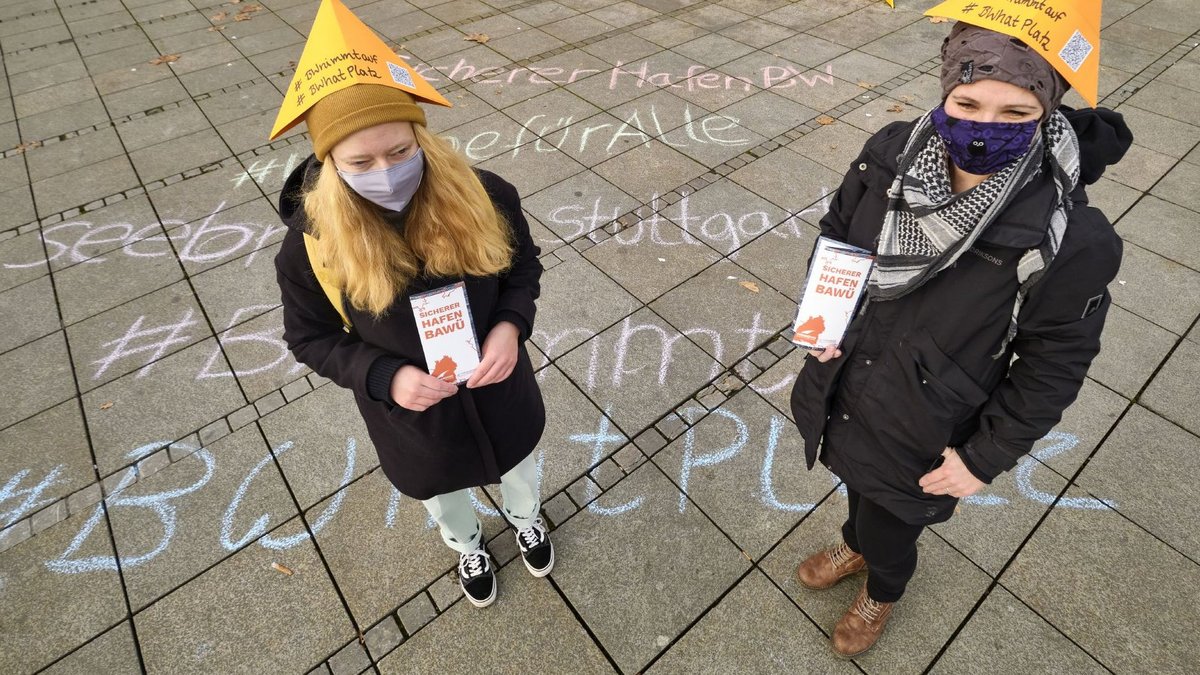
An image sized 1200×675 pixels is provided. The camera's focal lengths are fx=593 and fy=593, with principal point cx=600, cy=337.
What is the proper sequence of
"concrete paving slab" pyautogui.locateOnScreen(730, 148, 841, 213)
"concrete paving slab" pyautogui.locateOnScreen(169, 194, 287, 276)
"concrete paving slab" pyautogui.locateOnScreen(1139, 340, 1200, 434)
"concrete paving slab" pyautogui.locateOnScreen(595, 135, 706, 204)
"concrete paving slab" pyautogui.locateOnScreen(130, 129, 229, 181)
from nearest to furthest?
"concrete paving slab" pyautogui.locateOnScreen(1139, 340, 1200, 434), "concrete paving slab" pyautogui.locateOnScreen(169, 194, 287, 276), "concrete paving slab" pyautogui.locateOnScreen(730, 148, 841, 213), "concrete paving slab" pyautogui.locateOnScreen(595, 135, 706, 204), "concrete paving slab" pyautogui.locateOnScreen(130, 129, 229, 181)

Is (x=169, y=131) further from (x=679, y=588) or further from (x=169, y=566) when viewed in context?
(x=679, y=588)

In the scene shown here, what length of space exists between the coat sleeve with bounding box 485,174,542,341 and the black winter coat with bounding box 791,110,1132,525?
0.99m

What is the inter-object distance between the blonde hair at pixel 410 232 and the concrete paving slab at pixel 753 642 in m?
1.74

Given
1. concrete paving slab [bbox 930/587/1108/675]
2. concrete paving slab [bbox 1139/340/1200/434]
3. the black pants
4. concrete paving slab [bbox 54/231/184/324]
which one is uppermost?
the black pants

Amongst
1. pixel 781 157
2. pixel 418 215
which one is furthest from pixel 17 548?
pixel 781 157

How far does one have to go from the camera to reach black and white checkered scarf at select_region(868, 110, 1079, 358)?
138 cm

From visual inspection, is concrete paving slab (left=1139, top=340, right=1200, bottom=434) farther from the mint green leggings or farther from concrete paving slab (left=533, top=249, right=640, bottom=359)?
the mint green leggings

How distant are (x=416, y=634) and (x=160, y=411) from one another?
6.91 feet

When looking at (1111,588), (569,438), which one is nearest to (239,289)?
(569,438)

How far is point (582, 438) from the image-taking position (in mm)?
3189

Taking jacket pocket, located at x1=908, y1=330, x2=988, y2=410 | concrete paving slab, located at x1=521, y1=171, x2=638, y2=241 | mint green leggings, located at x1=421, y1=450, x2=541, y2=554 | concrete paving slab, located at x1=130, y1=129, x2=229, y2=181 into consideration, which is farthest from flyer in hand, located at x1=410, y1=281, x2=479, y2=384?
concrete paving slab, located at x1=130, y1=129, x2=229, y2=181

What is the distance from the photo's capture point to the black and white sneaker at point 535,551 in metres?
2.63

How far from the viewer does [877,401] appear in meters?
1.81

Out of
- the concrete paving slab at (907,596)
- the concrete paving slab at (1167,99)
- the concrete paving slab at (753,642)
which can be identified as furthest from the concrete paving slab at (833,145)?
the concrete paving slab at (753,642)
